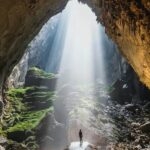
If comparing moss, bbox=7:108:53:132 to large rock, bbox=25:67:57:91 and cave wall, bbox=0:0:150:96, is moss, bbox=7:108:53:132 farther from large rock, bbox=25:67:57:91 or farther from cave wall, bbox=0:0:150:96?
large rock, bbox=25:67:57:91

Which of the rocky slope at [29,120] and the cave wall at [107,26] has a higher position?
the cave wall at [107,26]

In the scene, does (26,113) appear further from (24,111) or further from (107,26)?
(107,26)

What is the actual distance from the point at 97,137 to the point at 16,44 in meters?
16.1

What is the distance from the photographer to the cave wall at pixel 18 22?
23105 mm

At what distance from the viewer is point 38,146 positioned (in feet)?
121

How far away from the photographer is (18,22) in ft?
81.6

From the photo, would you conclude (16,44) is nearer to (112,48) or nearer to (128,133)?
(128,133)

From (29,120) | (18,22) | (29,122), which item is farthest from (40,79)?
(18,22)

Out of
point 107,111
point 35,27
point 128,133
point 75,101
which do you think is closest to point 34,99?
point 75,101

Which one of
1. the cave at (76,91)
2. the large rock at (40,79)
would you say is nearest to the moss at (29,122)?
the cave at (76,91)

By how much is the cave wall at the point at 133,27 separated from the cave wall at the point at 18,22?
6.08 m

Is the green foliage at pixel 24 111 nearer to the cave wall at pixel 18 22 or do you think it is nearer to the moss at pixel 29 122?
the moss at pixel 29 122

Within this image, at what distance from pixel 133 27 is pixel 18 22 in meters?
9.77

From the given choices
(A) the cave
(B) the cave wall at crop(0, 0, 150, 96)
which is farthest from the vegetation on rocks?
(B) the cave wall at crop(0, 0, 150, 96)
